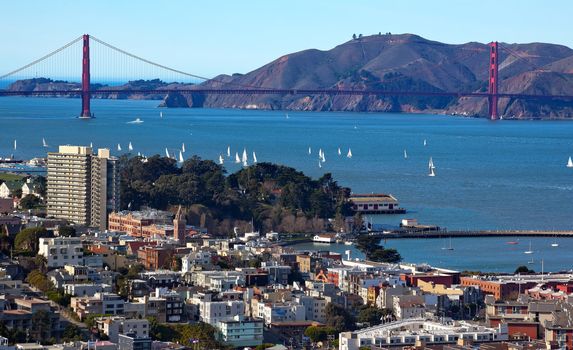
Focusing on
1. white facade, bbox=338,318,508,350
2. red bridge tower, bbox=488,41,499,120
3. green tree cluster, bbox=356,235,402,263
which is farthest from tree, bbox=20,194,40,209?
red bridge tower, bbox=488,41,499,120

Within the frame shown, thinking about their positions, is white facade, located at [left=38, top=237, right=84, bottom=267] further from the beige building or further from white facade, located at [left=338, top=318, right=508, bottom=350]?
the beige building

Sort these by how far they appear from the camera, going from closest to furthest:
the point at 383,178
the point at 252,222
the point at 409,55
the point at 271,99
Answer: the point at 252,222 < the point at 383,178 < the point at 271,99 < the point at 409,55

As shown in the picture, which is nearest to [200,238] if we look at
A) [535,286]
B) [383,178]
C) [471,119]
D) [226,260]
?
[226,260]

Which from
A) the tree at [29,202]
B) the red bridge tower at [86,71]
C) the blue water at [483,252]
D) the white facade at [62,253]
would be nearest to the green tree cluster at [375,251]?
the blue water at [483,252]

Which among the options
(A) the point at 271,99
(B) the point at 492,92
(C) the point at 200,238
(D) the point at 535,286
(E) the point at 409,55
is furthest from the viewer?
(E) the point at 409,55

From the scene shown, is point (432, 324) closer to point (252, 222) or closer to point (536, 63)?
point (252, 222)

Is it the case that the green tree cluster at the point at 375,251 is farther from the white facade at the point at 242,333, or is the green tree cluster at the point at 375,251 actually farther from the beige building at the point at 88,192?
the white facade at the point at 242,333
